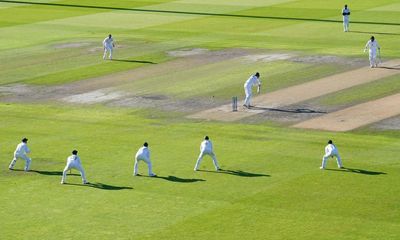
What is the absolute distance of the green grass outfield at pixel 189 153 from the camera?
36.9m

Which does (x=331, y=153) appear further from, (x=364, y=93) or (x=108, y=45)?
(x=108, y=45)

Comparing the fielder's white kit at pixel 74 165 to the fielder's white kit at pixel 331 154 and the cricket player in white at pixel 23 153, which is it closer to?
the cricket player in white at pixel 23 153

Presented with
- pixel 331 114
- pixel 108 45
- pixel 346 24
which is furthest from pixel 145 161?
pixel 346 24

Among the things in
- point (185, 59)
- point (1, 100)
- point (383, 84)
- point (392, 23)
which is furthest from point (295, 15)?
point (1, 100)

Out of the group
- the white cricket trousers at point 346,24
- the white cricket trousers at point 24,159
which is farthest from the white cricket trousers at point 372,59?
the white cricket trousers at point 24,159

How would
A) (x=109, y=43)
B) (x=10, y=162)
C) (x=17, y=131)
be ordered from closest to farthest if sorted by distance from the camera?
(x=10, y=162) → (x=17, y=131) → (x=109, y=43)

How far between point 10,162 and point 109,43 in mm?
27325

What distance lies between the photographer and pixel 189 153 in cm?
4731

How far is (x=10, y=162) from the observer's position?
46406mm

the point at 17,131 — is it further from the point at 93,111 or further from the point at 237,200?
the point at 237,200

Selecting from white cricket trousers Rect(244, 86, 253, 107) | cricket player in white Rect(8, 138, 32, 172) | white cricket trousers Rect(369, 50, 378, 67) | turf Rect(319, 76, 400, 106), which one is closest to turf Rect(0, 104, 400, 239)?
cricket player in white Rect(8, 138, 32, 172)

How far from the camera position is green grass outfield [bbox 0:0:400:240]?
121 ft

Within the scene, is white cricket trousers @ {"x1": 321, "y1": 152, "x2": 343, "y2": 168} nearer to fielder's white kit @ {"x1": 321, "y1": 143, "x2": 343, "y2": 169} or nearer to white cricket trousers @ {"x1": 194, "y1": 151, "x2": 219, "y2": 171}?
fielder's white kit @ {"x1": 321, "y1": 143, "x2": 343, "y2": 169}

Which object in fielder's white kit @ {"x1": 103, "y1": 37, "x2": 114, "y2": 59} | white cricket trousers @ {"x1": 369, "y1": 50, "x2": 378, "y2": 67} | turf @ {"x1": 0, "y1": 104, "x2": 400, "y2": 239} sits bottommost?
turf @ {"x1": 0, "y1": 104, "x2": 400, "y2": 239}
